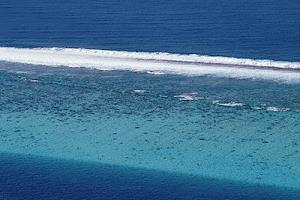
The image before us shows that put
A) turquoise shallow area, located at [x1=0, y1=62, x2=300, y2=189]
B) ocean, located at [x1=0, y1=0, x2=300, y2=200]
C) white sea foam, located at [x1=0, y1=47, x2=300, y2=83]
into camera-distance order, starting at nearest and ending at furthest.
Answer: ocean, located at [x1=0, y1=0, x2=300, y2=200] → turquoise shallow area, located at [x1=0, y1=62, x2=300, y2=189] → white sea foam, located at [x1=0, y1=47, x2=300, y2=83]

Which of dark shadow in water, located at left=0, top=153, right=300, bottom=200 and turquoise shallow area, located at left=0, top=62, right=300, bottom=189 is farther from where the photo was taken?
turquoise shallow area, located at left=0, top=62, right=300, bottom=189

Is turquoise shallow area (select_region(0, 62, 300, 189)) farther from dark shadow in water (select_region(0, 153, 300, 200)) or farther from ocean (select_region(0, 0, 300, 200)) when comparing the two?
dark shadow in water (select_region(0, 153, 300, 200))

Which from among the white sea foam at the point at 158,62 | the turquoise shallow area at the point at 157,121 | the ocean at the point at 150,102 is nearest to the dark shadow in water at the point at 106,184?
the ocean at the point at 150,102

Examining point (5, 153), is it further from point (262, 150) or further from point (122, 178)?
point (262, 150)

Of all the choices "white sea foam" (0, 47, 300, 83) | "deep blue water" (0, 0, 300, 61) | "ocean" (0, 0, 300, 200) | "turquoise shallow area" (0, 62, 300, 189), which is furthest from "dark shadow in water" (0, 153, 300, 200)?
"deep blue water" (0, 0, 300, 61)

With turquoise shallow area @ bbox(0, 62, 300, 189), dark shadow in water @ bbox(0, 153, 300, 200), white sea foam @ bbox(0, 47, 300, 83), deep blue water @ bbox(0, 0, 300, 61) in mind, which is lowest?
dark shadow in water @ bbox(0, 153, 300, 200)

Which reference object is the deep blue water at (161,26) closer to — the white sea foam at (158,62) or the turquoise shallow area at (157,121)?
the white sea foam at (158,62)

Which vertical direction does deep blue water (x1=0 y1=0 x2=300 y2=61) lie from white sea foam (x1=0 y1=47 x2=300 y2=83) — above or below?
above
